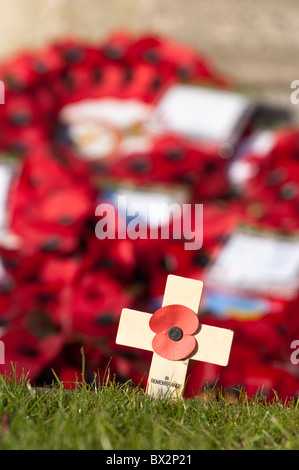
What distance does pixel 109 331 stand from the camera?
1.78 metres

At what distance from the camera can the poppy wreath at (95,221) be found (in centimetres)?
165

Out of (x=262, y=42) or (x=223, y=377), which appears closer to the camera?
(x=223, y=377)

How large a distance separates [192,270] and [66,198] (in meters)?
0.39

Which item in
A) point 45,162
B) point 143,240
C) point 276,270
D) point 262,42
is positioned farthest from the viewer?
point 262,42

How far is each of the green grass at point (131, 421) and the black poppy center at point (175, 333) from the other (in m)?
0.09

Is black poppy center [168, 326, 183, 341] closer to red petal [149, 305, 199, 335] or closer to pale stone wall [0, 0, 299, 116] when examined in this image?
red petal [149, 305, 199, 335]

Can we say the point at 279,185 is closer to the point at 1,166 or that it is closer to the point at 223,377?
the point at 1,166

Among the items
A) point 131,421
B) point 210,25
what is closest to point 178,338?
point 131,421

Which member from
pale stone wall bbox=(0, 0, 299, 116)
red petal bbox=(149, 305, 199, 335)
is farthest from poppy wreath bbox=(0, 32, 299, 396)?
pale stone wall bbox=(0, 0, 299, 116)

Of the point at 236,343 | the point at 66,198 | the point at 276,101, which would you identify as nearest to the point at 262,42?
the point at 276,101

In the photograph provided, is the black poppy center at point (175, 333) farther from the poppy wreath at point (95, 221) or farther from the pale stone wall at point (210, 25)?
the pale stone wall at point (210, 25)

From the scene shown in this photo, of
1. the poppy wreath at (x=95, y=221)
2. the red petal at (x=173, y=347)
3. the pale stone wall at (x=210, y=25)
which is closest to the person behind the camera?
the red petal at (x=173, y=347)

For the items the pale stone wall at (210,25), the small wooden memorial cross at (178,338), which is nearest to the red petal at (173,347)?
the small wooden memorial cross at (178,338)

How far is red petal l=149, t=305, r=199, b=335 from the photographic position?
1254 mm
